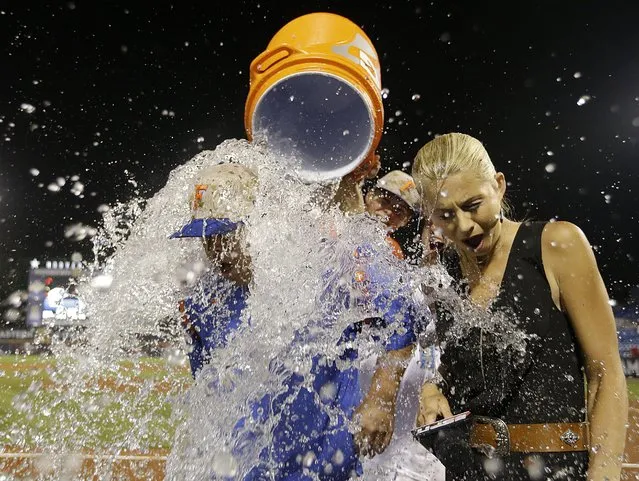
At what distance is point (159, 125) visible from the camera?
21531 mm

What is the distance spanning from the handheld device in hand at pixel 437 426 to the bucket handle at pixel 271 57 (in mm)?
1375

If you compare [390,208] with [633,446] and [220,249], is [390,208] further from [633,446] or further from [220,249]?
[633,446]

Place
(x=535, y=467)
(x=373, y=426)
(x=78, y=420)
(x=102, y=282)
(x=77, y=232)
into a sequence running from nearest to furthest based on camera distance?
(x=535, y=467), (x=373, y=426), (x=102, y=282), (x=78, y=420), (x=77, y=232)

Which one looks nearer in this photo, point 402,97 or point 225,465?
point 225,465

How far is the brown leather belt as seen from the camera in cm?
168

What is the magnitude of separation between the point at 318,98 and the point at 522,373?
126 cm

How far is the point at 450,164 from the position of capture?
6.37ft

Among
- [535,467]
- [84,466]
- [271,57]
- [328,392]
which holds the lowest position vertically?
[84,466]

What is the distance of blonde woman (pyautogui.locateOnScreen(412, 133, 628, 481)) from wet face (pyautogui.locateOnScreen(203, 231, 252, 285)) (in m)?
0.68

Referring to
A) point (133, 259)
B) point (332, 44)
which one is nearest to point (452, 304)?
point (332, 44)

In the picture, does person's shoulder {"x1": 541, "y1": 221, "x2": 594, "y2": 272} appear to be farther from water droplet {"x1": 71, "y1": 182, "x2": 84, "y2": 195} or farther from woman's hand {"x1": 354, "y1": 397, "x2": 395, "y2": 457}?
water droplet {"x1": 71, "y1": 182, "x2": 84, "y2": 195}

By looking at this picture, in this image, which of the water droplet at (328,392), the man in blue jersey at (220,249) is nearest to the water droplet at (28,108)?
the man in blue jersey at (220,249)

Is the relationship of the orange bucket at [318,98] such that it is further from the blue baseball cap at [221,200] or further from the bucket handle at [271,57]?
the blue baseball cap at [221,200]

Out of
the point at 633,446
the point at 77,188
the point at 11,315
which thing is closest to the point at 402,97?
the point at 633,446
